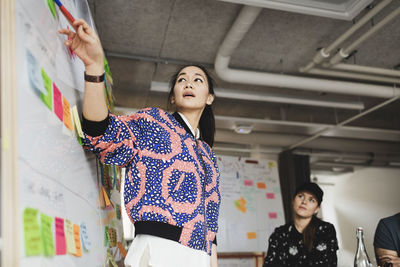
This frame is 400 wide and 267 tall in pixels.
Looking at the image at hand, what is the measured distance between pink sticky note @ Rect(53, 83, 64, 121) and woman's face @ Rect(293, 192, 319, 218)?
217 cm

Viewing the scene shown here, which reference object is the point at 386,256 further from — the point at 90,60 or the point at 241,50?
the point at 241,50

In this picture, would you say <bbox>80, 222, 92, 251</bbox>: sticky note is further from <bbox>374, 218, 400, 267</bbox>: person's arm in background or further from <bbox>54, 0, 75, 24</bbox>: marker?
<bbox>374, 218, 400, 267</bbox>: person's arm in background

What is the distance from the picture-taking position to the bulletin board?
711mm

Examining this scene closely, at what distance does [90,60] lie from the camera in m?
1.11

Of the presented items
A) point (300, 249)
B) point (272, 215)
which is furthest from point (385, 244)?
point (272, 215)

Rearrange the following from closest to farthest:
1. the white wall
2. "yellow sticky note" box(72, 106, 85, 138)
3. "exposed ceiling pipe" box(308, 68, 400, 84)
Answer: "yellow sticky note" box(72, 106, 85, 138) < "exposed ceiling pipe" box(308, 68, 400, 84) < the white wall

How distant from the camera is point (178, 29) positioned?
11.5 feet

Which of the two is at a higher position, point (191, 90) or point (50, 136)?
point (191, 90)

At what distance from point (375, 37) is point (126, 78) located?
268cm

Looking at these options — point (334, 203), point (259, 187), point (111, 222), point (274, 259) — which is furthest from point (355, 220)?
point (111, 222)

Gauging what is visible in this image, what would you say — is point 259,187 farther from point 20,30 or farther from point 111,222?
point 20,30

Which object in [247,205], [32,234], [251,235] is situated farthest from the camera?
[247,205]

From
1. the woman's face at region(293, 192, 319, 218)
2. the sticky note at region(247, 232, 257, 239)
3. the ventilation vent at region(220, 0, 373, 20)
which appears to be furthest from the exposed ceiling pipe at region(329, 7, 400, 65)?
the sticky note at region(247, 232, 257, 239)

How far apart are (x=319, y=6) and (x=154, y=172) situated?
206 centimetres
